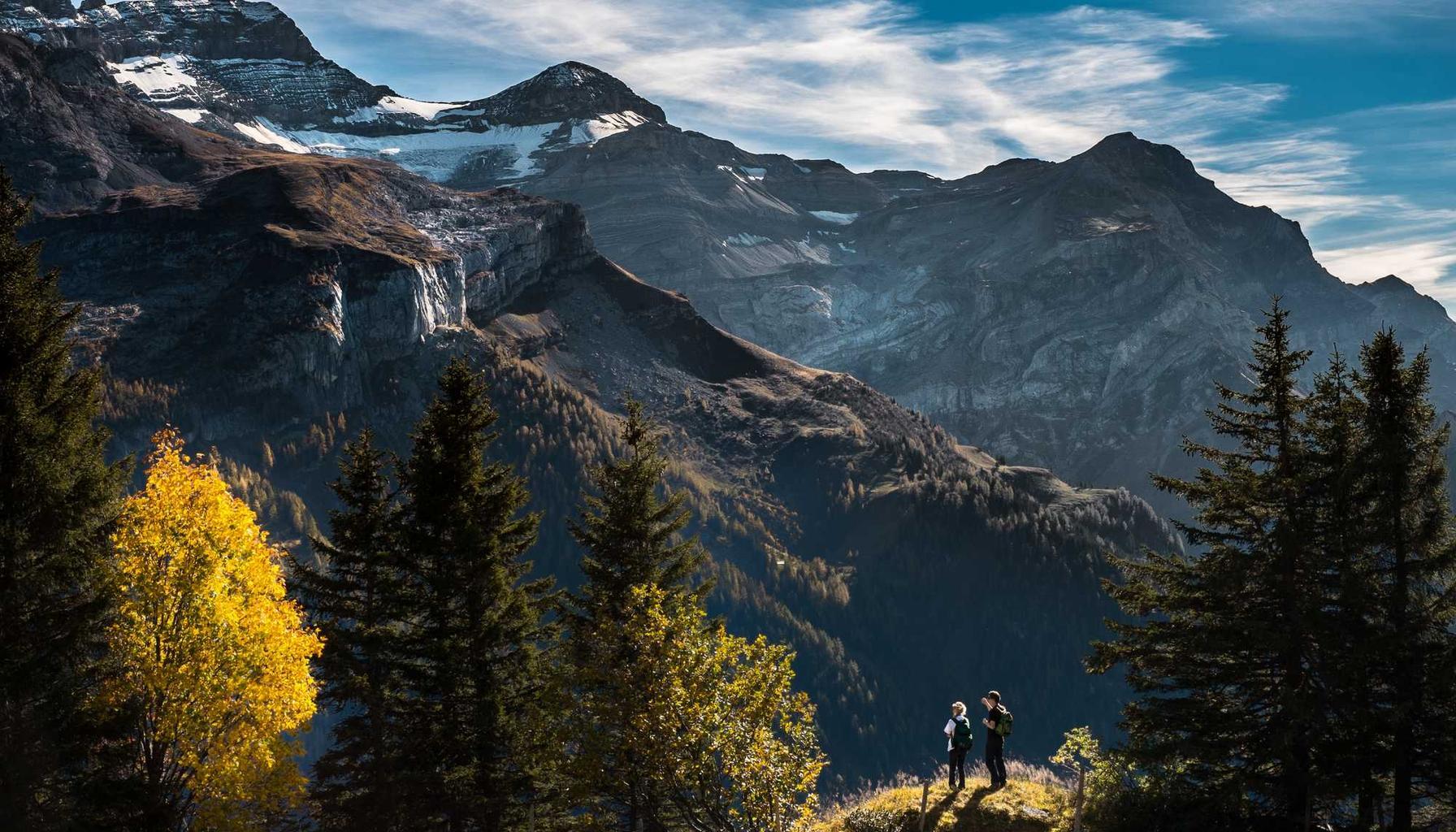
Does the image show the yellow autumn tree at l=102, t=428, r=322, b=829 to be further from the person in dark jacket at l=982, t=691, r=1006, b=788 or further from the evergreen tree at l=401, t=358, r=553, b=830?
the person in dark jacket at l=982, t=691, r=1006, b=788

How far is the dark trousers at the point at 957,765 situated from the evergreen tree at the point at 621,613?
8.18 m

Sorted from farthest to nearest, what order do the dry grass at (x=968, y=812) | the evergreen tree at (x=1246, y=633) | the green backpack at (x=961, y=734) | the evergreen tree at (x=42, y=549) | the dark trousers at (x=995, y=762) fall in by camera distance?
the dark trousers at (x=995, y=762)
the green backpack at (x=961, y=734)
the dry grass at (x=968, y=812)
the evergreen tree at (x=1246, y=633)
the evergreen tree at (x=42, y=549)

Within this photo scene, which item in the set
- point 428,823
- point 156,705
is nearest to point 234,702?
point 156,705

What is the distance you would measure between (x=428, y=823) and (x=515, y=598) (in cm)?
646

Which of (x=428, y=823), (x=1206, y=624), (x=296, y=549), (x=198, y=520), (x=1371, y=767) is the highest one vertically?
(x=296, y=549)

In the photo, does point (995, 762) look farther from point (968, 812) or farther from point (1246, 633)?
point (1246, 633)

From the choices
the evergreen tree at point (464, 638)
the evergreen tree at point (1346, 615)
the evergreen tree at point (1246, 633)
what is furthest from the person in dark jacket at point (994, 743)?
the evergreen tree at point (464, 638)

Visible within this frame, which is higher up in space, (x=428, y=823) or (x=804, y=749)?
(x=804, y=749)

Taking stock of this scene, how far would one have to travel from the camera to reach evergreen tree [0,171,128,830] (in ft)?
79.6

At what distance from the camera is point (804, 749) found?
2330 cm

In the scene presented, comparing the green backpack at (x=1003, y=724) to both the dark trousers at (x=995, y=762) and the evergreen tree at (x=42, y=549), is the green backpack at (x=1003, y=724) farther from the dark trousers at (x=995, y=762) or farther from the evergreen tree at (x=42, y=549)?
the evergreen tree at (x=42, y=549)

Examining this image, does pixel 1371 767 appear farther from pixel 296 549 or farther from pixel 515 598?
pixel 296 549

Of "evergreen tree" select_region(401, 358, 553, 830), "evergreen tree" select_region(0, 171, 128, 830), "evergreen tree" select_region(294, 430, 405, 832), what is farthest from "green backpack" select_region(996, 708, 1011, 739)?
"evergreen tree" select_region(0, 171, 128, 830)

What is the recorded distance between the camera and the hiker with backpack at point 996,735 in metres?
29.1
